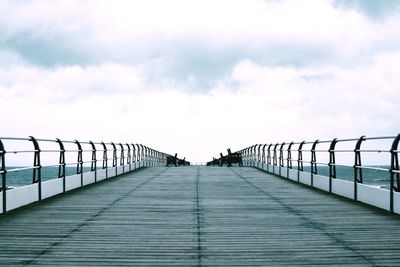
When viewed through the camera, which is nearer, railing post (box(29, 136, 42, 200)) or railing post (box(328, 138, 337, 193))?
railing post (box(29, 136, 42, 200))

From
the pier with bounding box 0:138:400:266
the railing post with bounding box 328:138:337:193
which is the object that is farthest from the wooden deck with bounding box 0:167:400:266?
the railing post with bounding box 328:138:337:193

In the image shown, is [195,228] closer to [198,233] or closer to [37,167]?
[198,233]

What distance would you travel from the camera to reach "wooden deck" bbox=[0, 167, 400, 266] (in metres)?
5.91

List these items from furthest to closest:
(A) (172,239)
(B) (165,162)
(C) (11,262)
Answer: (B) (165,162) → (A) (172,239) → (C) (11,262)

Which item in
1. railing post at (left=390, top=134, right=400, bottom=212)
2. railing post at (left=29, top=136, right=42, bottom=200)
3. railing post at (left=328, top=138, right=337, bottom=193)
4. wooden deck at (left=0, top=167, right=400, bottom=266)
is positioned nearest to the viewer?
wooden deck at (left=0, top=167, right=400, bottom=266)

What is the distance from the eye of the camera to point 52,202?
11586 millimetres

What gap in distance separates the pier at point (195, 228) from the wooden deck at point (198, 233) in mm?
13

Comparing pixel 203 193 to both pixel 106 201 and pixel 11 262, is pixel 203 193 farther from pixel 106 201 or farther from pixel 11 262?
pixel 11 262

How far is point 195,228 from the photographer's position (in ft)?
25.8

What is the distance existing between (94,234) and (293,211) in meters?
4.21

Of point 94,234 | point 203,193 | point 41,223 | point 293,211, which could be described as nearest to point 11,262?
point 94,234

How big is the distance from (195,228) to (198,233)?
1.46 feet

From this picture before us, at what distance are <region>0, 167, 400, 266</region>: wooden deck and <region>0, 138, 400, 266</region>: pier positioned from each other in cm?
1

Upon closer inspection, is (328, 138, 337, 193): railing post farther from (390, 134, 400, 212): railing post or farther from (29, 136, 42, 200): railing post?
(29, 136, 42, 200): railing post
